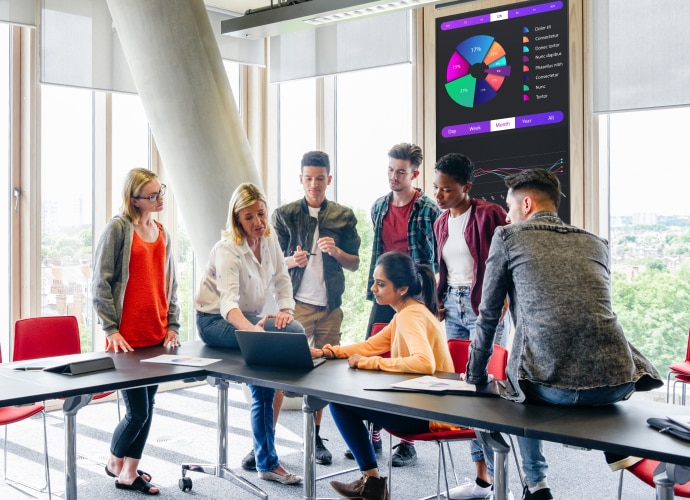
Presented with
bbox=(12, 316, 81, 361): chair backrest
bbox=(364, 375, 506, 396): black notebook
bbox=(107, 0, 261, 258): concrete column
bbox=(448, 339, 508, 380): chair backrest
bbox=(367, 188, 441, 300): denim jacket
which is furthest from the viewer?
bbox=(107, 0, 261, 258): concrete column

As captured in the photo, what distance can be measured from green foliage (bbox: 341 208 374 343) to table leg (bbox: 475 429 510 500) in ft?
13.0

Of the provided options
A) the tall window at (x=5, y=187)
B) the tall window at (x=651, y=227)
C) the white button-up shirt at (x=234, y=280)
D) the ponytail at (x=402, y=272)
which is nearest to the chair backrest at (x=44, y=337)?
the white button-up shirt at (x=234, y=280)

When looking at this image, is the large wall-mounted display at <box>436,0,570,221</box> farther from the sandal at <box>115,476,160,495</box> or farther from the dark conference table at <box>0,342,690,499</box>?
the sandal at <box>115,476,160,495</box>

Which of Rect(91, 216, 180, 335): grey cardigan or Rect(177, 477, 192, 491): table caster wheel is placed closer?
Rect(91, 216, 180, 335): grey cardigan

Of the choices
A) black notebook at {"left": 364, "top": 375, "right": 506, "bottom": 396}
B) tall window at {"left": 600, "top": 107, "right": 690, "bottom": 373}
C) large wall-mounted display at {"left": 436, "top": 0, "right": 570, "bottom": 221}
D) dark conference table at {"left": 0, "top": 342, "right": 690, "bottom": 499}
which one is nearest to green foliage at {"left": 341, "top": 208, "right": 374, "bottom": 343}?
large wall-mounted display at {"left": 436, "top": 0, "right": 570, "bottom": 221}

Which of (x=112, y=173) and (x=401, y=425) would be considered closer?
(x=401, y=425)

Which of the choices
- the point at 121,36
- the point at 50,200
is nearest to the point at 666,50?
the point at 121,36

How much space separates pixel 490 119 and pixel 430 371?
3.01 meters

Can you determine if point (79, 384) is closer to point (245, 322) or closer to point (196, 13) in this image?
point (245, 322)

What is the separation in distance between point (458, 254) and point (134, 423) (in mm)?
1866

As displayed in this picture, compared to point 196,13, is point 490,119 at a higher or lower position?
lower

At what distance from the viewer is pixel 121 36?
5.19 meters

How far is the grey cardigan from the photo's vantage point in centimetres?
351

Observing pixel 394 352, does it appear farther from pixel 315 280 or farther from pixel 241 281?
pixel 315 280
